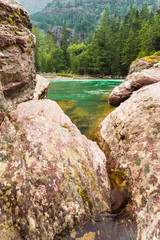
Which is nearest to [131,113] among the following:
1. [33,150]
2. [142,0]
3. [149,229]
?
[149,229]

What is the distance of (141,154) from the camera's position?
264cm

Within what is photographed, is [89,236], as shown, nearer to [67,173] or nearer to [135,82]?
[67,173]

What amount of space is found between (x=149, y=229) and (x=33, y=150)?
236cm

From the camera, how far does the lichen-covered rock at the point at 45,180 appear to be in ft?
6.35

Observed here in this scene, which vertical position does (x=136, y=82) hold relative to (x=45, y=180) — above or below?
above

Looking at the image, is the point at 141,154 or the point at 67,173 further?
the point at 141,154

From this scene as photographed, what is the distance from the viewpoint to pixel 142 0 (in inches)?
7456

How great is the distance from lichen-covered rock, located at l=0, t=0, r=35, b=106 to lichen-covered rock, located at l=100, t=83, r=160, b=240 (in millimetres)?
3345

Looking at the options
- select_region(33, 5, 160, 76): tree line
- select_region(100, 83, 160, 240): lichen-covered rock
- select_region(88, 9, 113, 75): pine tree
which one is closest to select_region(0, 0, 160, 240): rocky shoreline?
select_region(100, 83, 160, 240): lichen-covered rock

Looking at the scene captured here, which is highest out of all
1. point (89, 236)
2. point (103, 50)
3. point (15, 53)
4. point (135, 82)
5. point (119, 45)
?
point (119, 45)

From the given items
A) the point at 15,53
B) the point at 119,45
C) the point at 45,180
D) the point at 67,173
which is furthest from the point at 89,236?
the point at 119,45

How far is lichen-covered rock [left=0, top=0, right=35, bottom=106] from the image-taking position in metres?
3.30

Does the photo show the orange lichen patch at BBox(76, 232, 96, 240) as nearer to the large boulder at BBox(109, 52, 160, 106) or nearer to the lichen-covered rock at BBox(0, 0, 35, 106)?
the lichen-covered rock at BBox(0, 0, 35, 106)

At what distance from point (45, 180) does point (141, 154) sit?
6.81ft
